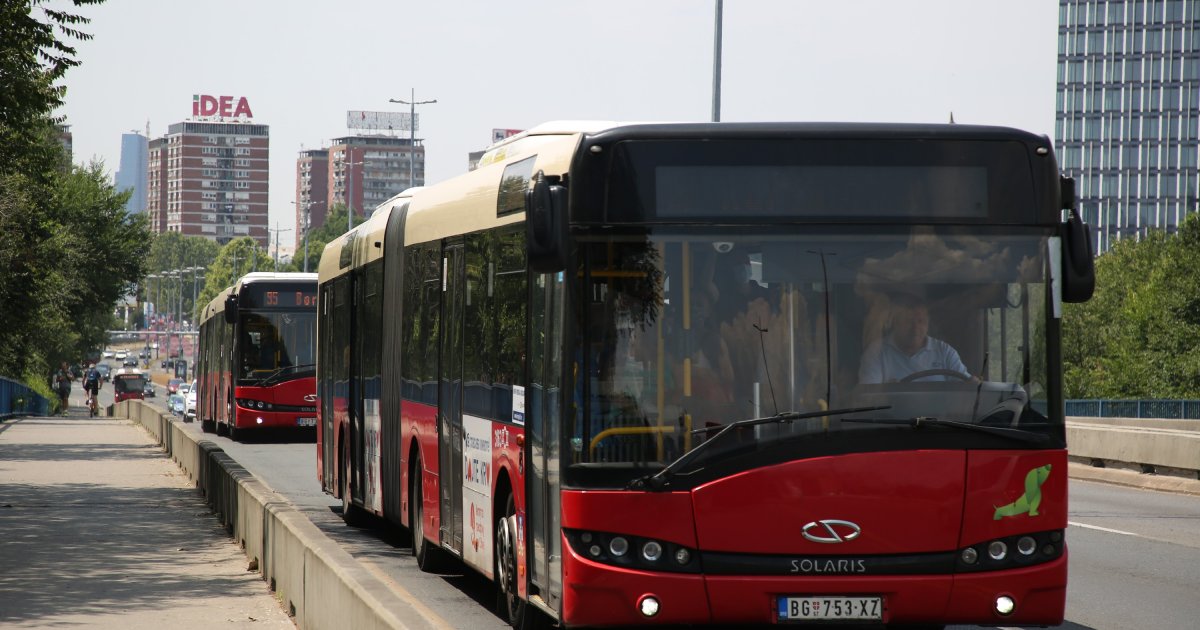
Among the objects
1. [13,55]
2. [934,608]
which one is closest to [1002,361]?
[934,608]

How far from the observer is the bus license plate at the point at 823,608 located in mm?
7754

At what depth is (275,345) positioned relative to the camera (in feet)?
117

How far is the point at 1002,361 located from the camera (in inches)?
316

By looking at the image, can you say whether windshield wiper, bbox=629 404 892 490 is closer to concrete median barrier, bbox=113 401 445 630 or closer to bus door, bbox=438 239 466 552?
concrete median barrier, bbox=113 401 445 630

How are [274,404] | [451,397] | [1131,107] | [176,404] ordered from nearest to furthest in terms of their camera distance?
[451,397], [274,404], [176,404], [1131,107]

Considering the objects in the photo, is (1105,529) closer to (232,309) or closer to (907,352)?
(907,352)

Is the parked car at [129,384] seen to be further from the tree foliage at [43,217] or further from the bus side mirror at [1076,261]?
the bus side mirror at [1076,261]

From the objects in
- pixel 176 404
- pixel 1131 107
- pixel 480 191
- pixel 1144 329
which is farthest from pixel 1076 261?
pixel 1131 107

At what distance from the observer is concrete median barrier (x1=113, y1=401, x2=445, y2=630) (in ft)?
24.3

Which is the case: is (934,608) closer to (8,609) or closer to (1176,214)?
(8,609)

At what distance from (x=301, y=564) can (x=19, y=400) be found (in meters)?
65.6

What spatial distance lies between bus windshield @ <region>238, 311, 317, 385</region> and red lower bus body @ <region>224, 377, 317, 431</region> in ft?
0.59

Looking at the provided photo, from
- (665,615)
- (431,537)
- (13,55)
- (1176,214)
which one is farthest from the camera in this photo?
(1176,214)

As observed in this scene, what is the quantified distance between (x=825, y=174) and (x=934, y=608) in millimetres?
2045
